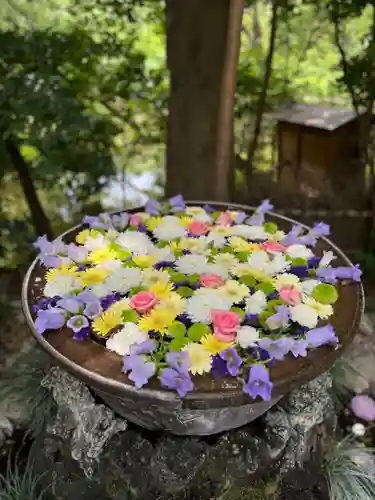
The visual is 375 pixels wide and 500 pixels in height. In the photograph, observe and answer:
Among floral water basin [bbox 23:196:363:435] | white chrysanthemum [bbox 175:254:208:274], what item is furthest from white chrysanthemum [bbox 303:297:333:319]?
white chrysanthemum [bbox 175:254:208:274]

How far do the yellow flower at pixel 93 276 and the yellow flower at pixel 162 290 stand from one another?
0.55 feet

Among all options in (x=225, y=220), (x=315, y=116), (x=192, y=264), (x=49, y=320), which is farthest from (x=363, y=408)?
(x=315, y=116)

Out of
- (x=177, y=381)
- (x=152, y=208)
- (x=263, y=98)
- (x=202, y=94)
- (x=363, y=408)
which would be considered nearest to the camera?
(x=177, y=381)

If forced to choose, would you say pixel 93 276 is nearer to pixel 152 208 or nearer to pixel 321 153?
pixel 152 208

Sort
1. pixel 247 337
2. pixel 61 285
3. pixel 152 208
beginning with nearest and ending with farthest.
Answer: pixel 247 337, pixel 61 285, pixel 152 208

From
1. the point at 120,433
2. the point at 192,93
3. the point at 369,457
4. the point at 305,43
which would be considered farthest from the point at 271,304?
the point at 305,43

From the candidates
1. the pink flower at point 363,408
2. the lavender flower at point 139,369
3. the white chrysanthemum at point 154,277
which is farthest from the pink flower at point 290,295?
the pink flower at point 363,408

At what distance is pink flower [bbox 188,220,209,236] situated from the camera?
6.49 feet

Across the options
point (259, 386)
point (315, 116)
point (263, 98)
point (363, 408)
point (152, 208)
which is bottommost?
point (363, 408)

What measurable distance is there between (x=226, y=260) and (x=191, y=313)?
12.1 inches

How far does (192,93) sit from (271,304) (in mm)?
1321

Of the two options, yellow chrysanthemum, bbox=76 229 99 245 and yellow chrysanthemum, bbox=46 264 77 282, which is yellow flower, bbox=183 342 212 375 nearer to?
yellow chrysanthemum, bbox=46 264 77 282

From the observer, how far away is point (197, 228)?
199 cm

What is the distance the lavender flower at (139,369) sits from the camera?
54.1 inches
